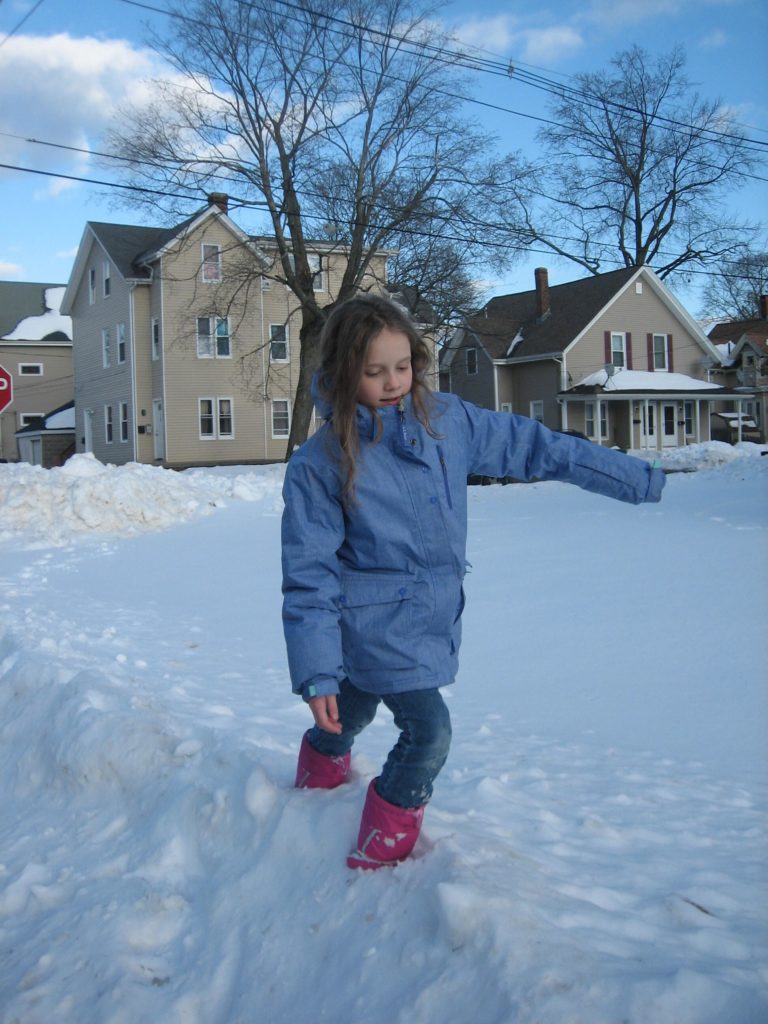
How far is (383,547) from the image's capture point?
8.60ft

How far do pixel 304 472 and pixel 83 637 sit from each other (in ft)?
13.9

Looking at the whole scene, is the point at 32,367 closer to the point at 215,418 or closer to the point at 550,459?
the point at 215,418

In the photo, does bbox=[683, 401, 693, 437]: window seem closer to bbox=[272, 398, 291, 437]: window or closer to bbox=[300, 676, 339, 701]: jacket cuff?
bbox=[272, 398, 291, 437]: window

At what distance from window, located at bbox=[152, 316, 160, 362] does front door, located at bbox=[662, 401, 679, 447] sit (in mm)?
20448

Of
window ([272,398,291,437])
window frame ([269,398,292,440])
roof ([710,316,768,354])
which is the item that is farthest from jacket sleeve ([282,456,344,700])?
roof ([710,316,768,354])

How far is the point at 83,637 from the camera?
6.40 meters

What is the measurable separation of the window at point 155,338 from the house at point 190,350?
0.04m

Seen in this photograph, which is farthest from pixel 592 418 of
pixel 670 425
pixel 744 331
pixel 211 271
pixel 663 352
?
pixel 744 331

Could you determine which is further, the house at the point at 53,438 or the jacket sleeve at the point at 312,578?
the house at the point at 53,438

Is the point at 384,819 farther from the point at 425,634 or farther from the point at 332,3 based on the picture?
the point at 332,3

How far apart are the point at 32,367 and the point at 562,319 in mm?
27290

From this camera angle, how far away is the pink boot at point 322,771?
3.08 meters

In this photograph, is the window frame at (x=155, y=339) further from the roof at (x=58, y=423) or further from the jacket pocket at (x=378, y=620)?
the jacket pocket at (x=378, y=620)

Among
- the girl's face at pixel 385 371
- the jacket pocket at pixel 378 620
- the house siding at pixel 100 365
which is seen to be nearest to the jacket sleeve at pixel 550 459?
the girl's face at pixel 385 371
